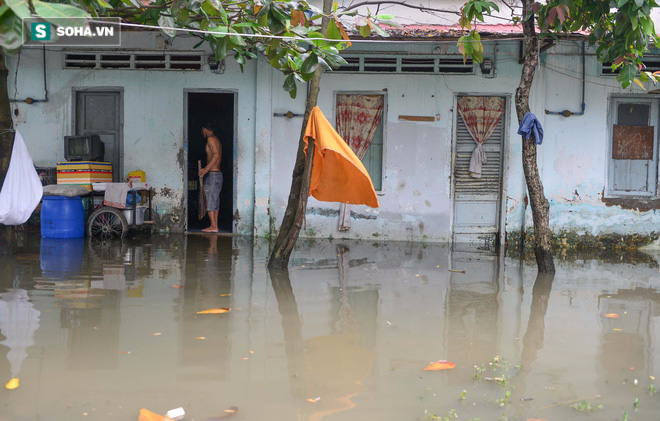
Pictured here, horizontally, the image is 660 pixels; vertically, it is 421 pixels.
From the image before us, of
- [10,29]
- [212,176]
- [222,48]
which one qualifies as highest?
[222,48]

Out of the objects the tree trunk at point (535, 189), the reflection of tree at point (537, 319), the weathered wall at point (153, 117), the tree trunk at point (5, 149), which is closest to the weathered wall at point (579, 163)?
the tree trunk at point (535, 189)

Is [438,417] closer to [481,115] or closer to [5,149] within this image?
[5,149]

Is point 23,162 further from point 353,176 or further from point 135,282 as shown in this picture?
point 353,176

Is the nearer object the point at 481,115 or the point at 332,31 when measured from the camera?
the point at 332,31

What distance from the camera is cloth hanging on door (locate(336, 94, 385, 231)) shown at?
10242 millimetres

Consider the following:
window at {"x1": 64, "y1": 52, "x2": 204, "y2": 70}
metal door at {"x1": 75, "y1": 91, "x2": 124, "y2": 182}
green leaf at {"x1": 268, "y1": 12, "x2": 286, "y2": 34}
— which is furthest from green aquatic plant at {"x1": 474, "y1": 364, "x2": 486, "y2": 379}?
metal door at {"x1": 75, "y1": 91, "x2": 124, "y2": 182}

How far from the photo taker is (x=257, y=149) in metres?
10.2

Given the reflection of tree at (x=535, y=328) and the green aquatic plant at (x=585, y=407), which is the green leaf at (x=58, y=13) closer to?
the reflection of tree at (x=535, y=328)

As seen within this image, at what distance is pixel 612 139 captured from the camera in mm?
10180

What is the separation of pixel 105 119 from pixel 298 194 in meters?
5.31

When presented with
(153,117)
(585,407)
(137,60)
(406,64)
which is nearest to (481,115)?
(406,64)

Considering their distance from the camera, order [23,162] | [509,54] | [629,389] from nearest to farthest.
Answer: [629,389] < [23,162] < [509,54]

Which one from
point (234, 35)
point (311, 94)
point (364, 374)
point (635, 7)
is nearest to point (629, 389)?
point (364, 374)

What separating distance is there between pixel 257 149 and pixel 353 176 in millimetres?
3988
